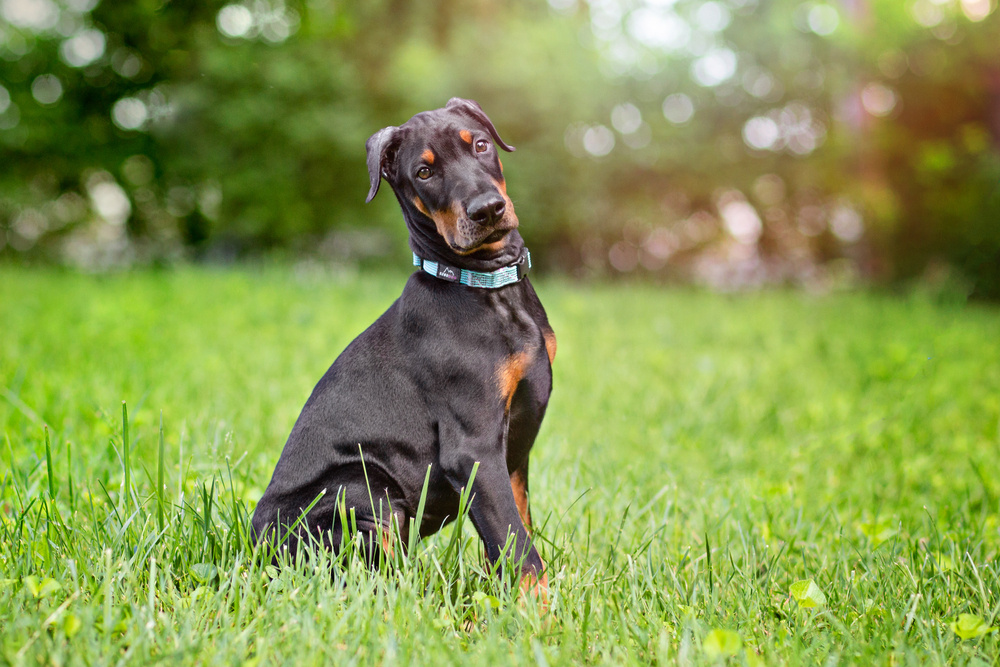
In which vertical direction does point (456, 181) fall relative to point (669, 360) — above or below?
above

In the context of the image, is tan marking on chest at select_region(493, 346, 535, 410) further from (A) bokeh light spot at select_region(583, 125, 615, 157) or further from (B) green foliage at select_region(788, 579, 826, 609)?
(A) bokeh light spot at select_region(583, 125, 615, 157)

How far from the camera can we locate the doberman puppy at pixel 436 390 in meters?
→ 2.03

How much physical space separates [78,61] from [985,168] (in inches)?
738

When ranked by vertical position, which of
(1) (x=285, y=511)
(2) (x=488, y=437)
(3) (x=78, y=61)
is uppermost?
(3) (x=78, y=61)

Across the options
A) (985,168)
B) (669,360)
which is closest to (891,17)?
(985,168)

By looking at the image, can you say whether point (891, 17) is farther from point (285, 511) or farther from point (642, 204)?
point (285, 511)

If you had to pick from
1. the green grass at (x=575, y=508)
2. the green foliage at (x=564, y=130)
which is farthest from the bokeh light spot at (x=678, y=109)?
the green grass at (x=575, y=508)

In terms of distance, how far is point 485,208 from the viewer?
2.03 metres

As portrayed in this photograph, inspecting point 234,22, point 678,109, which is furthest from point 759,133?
point 234,22

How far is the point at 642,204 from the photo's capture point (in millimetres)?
15930

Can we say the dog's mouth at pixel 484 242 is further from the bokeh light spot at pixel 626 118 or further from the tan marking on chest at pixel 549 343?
the bokeh light spot at pixel 626 118

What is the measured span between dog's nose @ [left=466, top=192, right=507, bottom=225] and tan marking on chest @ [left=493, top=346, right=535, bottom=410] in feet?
1.34

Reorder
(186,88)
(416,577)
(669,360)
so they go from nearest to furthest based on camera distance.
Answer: (416,577) < (669,360) < (186,88)

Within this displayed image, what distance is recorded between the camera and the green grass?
5.75 ft
